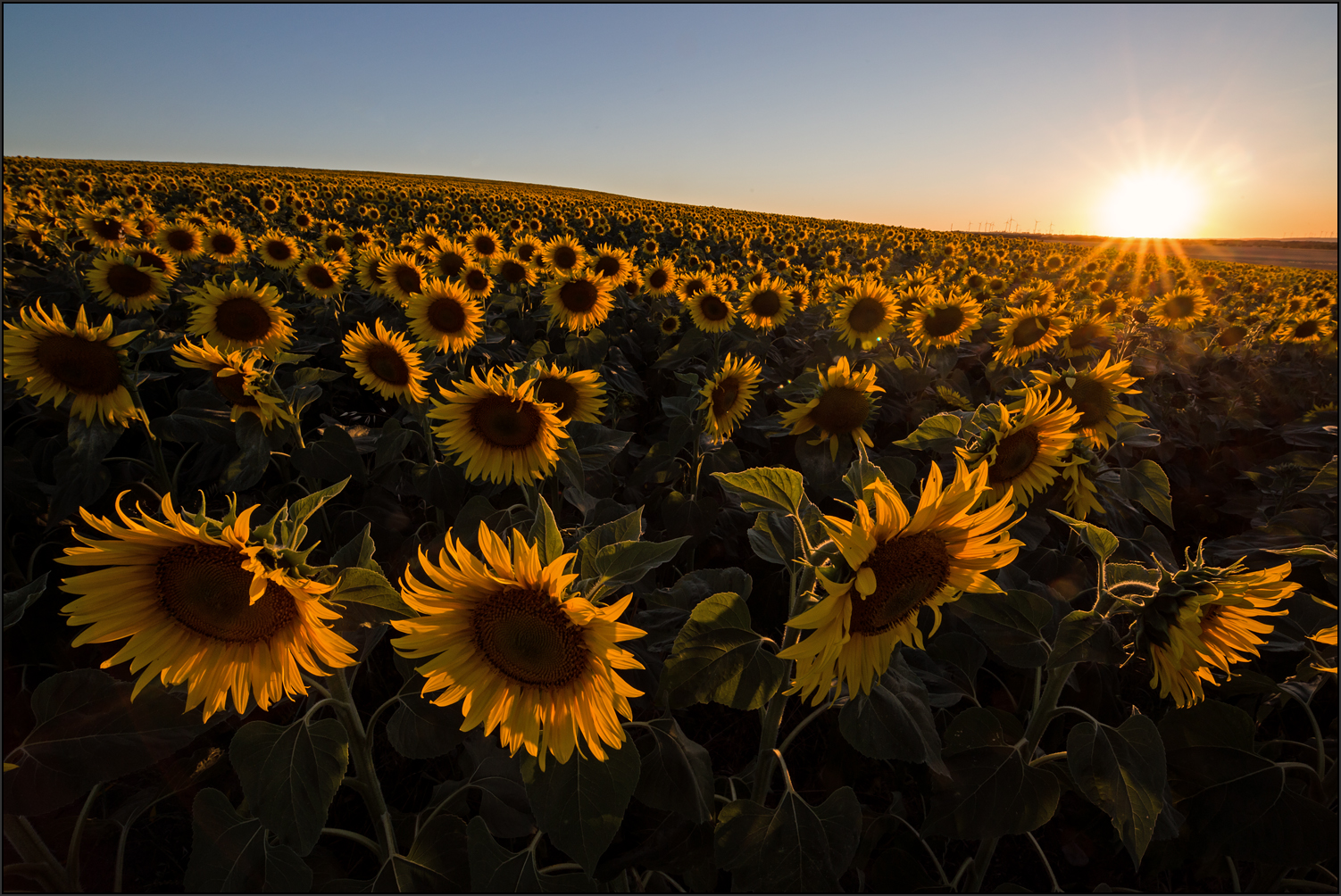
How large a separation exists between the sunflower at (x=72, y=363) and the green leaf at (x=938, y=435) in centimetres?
351

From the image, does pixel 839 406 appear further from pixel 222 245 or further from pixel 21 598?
pixel 222 245

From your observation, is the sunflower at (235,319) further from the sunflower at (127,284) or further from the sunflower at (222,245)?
the sunflower at (222,245)

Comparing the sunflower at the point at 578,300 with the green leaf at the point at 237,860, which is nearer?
the green leaf at the point at 237,860

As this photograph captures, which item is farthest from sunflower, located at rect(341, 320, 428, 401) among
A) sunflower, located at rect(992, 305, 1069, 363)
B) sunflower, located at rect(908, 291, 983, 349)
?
sunflower, located at rect(992, 305, 1069, 363)

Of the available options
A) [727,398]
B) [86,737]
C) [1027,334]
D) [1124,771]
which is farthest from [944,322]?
[86,737]

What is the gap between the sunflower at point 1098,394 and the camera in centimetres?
288

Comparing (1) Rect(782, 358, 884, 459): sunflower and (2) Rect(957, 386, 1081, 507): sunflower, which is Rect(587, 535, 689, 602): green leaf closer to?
(2) Rect(957, 386, 1081, 507): sunflower

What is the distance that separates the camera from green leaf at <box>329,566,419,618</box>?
4.21 ft

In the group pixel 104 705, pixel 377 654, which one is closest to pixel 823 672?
pixel 104 705

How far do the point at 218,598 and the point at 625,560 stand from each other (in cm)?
98

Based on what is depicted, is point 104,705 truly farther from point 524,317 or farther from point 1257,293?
point 1257,293

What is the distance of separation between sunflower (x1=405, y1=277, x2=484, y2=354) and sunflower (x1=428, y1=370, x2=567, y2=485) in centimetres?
207

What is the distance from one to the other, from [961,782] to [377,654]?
8.94 feet

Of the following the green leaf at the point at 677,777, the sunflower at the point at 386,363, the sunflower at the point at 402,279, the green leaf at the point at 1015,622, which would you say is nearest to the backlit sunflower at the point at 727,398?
the sunflower at the point at 386,363
